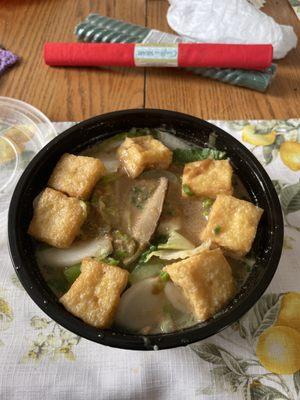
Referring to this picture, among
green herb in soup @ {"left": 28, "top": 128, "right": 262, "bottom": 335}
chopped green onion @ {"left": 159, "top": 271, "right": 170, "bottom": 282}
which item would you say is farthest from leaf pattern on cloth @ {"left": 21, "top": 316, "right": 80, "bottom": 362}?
chopped green onion @ {"left": 159, "top": 271, "right": 170, "bottom": 282}

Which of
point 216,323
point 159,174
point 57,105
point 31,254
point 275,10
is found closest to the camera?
point 216,323

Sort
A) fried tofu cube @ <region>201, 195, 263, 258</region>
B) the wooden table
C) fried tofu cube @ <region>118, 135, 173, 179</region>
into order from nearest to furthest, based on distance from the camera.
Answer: fried tofu cube @ <region>201, 195, 263, 258</region> < fried tofu cube @ <region>118, 135, 173, 179</region> < the wooden table

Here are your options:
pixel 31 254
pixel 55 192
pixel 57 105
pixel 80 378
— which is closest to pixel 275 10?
pixel 57 105

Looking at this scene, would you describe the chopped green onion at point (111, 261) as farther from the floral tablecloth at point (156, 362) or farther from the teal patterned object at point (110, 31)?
the teal patterned object at point (110, 31)

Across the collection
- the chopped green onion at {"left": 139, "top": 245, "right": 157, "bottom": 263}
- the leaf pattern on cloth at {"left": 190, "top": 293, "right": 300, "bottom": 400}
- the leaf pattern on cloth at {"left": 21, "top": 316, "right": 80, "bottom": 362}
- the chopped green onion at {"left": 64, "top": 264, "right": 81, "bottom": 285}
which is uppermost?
the chopped green onion at {"left": 139, "top": 245, "right": 157, "bottom": 263}

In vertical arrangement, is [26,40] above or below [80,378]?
above

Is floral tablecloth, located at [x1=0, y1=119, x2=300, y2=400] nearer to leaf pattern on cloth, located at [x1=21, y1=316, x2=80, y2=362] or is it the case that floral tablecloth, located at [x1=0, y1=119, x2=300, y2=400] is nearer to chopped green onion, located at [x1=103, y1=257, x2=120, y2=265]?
leaf pattern on cloth, located at [x1=21, y1=316, x2=80, y2=362]

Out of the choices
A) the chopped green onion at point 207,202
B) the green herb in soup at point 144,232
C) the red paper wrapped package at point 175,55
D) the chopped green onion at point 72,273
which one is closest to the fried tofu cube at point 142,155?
the green herb in soup at point 144,232

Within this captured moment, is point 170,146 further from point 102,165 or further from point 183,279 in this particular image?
point 183,279
